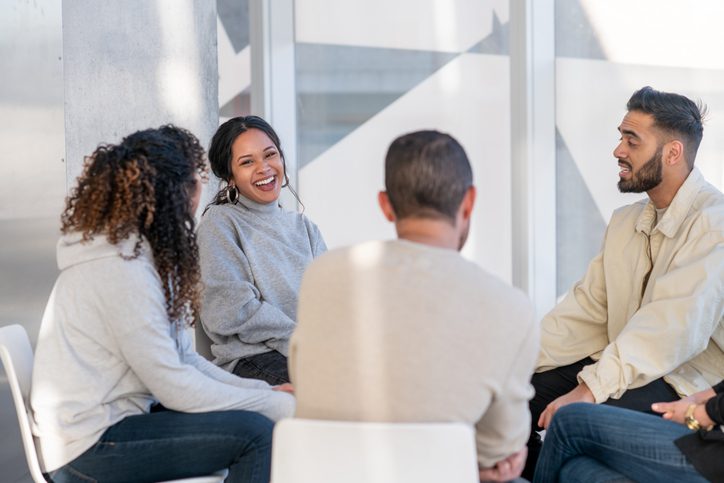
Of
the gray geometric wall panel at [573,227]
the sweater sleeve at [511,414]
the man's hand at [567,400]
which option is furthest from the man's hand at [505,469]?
the gray geometric wall panel at [573,227]

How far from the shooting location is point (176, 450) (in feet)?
6.42

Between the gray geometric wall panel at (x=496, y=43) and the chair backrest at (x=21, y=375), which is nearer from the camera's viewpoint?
the chair backrest at (x=21, y=375)

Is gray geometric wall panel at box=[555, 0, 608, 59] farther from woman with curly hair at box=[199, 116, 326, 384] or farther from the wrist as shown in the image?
the wrist

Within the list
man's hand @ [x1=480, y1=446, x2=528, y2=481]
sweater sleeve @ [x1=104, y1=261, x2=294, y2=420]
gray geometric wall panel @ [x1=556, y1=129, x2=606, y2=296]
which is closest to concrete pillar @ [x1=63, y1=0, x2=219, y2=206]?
sweater sleeve @ [x1=104, y1=261, x2=294, y2=420]

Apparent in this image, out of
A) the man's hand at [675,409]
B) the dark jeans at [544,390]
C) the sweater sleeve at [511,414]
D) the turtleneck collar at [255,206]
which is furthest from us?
the turtleneck collar at [255,206]

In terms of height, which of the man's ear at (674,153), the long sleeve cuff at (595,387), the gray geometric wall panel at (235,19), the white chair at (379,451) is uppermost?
the gray geometric wall panel at (235,19)

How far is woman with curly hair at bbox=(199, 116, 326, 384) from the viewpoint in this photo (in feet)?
9.03

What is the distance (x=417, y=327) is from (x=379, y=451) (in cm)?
20

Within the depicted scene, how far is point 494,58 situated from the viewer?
4758mm

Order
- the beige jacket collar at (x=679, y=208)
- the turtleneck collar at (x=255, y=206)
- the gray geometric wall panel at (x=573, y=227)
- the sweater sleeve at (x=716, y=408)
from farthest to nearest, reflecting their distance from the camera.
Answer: the gray geometric wall panel at (x=573, y=227) → the turtleneck collar at (x=255, y=206) → the beige jacket collar at (x=679, y=208) → the sweater sleeve at (x=716, y=408)

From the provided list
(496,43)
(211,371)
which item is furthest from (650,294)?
(496,43)

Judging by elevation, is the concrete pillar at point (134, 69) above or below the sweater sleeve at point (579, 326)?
above

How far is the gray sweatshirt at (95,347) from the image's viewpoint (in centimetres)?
191

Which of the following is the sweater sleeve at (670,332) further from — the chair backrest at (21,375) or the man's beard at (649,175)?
the chair backrest at (21,375)
